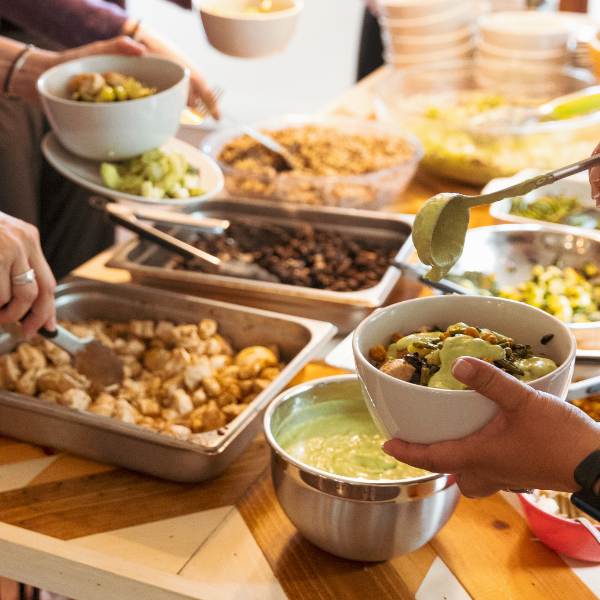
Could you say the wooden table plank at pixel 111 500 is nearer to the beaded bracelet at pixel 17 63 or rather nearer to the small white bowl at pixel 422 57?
the beaded bracelet at pixel 17 63

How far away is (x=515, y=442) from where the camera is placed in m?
0.70

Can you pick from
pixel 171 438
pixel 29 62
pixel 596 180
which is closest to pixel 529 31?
pixel 596 180

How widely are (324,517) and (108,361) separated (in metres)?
0.59

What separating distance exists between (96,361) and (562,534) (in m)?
0.84

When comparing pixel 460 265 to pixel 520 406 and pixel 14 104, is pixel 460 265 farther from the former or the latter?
pixel 14 104

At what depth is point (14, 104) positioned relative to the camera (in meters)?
2.08

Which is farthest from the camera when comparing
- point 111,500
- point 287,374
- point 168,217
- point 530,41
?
point 530,41

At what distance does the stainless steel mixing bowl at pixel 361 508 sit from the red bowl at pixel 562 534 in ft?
0.38

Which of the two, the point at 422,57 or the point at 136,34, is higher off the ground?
the point at 136,34

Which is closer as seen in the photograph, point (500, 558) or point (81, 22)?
point (500, 558)

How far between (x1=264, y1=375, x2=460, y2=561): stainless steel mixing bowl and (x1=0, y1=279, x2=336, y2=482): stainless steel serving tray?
0.14 meters

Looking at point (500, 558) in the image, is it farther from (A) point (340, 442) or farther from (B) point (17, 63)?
(B) point (17, 63)

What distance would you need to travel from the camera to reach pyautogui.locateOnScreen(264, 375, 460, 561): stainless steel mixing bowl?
0.83 m

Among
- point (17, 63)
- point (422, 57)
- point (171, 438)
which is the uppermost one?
point (17, 63)
